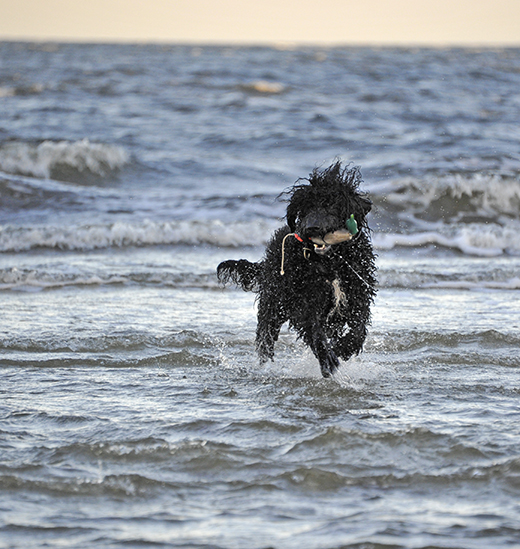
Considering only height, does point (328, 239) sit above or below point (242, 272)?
above

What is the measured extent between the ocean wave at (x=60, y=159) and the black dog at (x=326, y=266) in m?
10.1

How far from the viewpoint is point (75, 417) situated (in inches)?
153

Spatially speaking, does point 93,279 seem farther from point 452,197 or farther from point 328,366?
point 452,197

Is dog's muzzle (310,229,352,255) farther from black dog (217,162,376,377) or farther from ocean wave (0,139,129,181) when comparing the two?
ocean wave (0,139,129,181)

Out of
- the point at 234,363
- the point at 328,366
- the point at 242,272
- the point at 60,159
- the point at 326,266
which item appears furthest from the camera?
the point at 60,159

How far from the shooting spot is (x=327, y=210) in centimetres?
424

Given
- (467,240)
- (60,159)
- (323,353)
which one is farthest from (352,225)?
(60,159)

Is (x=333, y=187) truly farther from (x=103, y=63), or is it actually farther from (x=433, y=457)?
(x=103, y=63)

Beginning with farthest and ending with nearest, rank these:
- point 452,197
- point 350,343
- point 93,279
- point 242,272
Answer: point 452,197, point 93,279, point 242,272, point 350,343

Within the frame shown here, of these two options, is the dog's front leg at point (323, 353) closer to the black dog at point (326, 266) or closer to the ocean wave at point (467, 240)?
the black dog at point (326, 266)

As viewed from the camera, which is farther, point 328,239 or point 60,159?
point 60,159

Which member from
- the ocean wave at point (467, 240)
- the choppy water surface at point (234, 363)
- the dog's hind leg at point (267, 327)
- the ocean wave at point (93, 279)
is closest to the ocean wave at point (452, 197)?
the choppy water surface at point (234, 363)

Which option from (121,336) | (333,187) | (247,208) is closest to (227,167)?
(247,208)

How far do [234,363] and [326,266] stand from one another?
1.20m
